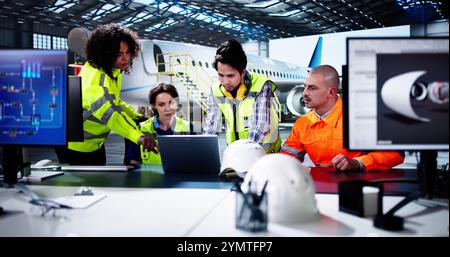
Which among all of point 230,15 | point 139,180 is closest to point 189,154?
point 139,180

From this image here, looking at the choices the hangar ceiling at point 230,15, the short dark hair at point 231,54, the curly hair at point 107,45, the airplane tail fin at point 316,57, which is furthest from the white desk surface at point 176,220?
the airplane tail fin at point 316,57

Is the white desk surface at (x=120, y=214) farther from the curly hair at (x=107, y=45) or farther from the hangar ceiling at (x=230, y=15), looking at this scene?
the hangar ceiling at (x=230, y=15)

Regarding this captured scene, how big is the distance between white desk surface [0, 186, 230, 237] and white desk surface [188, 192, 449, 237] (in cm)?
5

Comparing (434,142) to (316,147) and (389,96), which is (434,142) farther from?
(316,147)

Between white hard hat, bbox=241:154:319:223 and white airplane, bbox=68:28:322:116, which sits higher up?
white airplane, bbox=68:28:322:116

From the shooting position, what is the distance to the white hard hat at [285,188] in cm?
90

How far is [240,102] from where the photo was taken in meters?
2.39

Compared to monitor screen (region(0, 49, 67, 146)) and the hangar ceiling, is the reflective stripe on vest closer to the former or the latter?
monitor screen (region(0, 49, 67, 146))

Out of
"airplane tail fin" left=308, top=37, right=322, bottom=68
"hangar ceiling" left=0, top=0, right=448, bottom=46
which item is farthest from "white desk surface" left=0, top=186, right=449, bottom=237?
"airplane tail fin" left=308, top=37, right=322, bottom=68

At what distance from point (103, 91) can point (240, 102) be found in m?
0.81

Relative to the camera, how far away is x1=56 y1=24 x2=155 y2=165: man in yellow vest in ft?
6.74

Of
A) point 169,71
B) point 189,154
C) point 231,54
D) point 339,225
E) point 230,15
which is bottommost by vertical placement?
point 339,225

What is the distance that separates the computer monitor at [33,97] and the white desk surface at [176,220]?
0.22 meters

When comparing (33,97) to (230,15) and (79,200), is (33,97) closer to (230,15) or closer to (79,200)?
(79,200)
